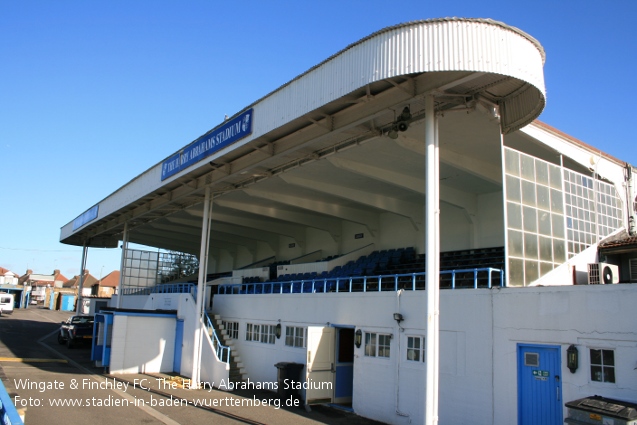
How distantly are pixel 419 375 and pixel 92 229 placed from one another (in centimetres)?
2648

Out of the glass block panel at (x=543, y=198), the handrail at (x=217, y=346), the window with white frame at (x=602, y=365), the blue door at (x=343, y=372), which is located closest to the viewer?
the window with white frame at (x=602, y=365)

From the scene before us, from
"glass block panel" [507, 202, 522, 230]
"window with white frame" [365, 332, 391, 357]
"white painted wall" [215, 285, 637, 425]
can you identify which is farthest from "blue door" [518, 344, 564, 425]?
"window with white frame" [365, 332, 391, 357]

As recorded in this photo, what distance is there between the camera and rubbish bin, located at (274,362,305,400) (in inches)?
599

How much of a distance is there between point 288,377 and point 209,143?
7.26m

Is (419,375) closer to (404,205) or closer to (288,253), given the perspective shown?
(404,205)

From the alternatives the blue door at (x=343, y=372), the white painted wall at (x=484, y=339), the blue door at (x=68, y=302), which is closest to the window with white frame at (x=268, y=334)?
the white painted wall at (x=484, y=339)

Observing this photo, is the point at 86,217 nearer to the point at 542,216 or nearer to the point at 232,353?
the point at 232,353

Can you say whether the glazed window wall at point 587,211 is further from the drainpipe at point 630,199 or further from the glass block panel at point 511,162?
the glass block panel at point 511,162

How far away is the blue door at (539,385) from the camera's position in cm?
941

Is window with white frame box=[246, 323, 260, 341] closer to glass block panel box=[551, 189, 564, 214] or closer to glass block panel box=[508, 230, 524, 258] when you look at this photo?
glass block panel box=[508, 230, 524, 258]

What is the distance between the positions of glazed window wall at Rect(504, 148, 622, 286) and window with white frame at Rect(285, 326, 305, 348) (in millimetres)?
7466

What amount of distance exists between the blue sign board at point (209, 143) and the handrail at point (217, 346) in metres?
5.73

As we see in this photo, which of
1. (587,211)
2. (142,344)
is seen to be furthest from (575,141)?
(142,344)

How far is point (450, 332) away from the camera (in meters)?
11.4
